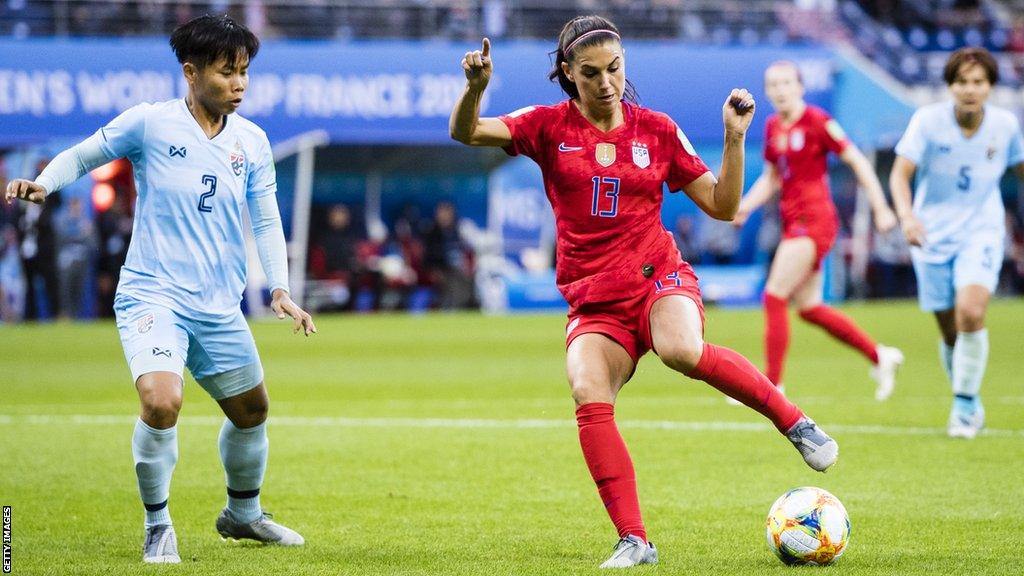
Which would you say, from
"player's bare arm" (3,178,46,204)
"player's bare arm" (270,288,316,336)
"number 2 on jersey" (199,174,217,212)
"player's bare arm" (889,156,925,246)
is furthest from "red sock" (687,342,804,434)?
"player's bare arm" (889,156,925,246)

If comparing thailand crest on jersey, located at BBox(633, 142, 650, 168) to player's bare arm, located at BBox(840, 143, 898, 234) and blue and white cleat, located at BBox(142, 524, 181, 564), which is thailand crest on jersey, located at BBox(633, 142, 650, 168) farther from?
player's bare arm, located at BBox(840, 143, 898, 234)

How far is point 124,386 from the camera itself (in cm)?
1378

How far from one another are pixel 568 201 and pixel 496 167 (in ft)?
76.3

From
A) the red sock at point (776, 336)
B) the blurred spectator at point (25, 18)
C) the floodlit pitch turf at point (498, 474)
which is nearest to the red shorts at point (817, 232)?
the red sock at point (776, 336)

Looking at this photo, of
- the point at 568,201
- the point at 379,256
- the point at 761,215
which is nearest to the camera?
the point at 568,201

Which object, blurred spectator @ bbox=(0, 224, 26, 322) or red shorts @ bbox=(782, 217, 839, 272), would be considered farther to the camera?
blurred spectator @ bbox=(0, 224, 26, 322)

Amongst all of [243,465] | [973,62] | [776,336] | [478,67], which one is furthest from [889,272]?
[478,67]

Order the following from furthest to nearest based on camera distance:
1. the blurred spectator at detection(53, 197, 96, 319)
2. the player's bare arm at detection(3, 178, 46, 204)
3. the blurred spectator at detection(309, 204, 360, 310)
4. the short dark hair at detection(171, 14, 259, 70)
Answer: the blurred spectator at detection(309, 204, 360, 310) < the blurred spectator at detection(53, 197, 96, 319) < the short dark hair at detection(171, 14, 259, 70) < the player's bare arm at detection(3, 178, 46, 204)

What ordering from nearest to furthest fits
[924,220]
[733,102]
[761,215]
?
[733,102], [924,220], [761,215]

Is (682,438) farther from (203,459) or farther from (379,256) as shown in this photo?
(379,256)

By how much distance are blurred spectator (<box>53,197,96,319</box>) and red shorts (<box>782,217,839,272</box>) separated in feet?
55.3

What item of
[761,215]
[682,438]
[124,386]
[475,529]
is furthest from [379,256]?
[475,529]

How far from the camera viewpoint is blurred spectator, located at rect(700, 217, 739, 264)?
29.6m

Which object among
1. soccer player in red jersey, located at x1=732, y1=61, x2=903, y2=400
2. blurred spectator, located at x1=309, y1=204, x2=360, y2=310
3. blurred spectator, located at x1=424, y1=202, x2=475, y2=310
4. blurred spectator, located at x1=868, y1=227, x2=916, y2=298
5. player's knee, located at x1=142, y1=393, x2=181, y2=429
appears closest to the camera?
player's knee, located at x1=142, y1=393, x2=181, y2=429
